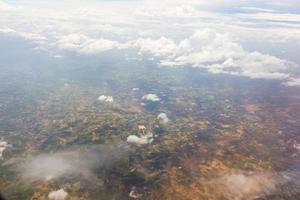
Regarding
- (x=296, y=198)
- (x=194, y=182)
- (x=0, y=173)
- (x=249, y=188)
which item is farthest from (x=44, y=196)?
(x=296, y=198)

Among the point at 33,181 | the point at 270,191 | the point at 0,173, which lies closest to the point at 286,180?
the point at 270,191

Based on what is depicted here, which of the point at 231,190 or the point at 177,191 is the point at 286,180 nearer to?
the point at 231,190

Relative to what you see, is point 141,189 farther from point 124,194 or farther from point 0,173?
point 0,173

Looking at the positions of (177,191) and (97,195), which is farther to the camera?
(177,191)

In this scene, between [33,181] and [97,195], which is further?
[33,181]

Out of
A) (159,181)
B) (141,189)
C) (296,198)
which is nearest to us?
(296,198)

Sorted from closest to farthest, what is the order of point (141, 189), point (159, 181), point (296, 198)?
1. point (296, 198)
2. point (141, 189)
3. point (159, 181)

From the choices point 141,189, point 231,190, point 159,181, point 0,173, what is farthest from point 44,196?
point 231,190

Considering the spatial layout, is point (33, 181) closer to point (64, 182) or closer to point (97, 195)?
point (64, 182)
